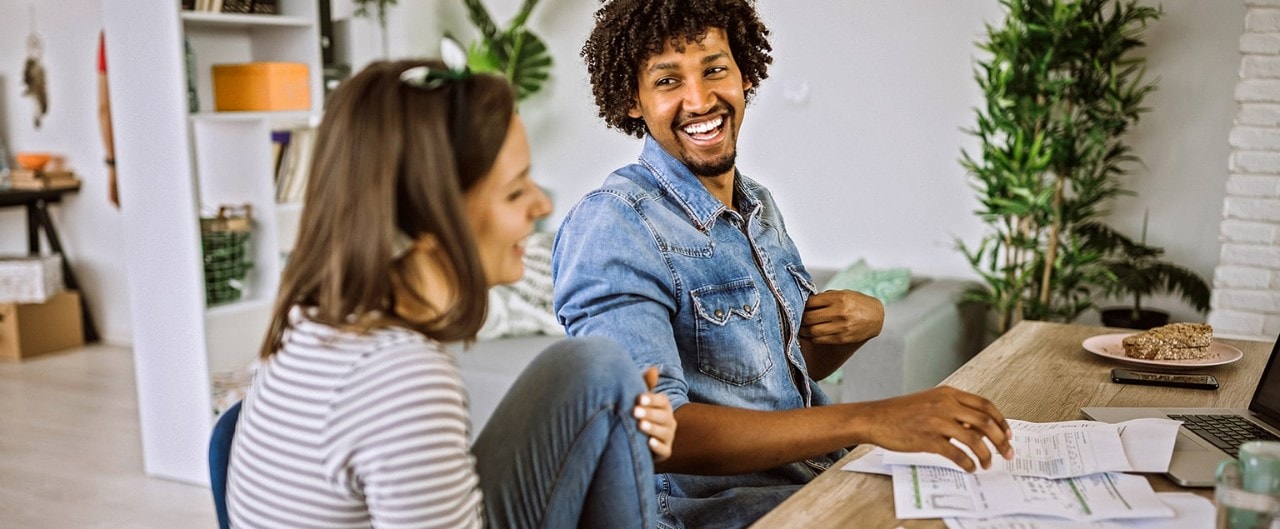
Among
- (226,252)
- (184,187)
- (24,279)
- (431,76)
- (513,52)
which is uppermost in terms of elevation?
(513,52)

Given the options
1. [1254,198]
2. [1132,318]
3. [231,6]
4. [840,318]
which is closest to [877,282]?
[1132,318]

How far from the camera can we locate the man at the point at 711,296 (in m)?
1.32

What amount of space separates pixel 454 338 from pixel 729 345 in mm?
546

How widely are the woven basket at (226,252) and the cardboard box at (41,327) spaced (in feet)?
7.13

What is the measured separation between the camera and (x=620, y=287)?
4.60 ft

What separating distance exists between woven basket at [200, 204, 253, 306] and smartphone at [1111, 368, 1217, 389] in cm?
256

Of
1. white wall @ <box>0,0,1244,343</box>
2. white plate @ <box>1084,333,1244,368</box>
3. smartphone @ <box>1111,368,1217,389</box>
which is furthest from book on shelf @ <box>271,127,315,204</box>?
smartphone @ <box>1111,368,1217,389</box>

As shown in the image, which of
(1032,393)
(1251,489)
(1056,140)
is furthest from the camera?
(1056,140)

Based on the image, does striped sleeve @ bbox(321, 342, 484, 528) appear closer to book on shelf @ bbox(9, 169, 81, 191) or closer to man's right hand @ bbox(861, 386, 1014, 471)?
man's right hand @ bbox(861, 386, 1014, 471)

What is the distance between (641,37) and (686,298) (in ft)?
1.46

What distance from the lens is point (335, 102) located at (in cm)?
105

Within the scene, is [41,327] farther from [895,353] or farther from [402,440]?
[402,440]

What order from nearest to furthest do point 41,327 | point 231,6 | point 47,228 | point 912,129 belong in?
1. point 231,6
2. point 912,129
3. point 41,327
4. point 47,228

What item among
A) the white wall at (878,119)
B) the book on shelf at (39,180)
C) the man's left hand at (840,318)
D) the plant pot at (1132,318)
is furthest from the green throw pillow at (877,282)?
the book on shelf at (39,180)
